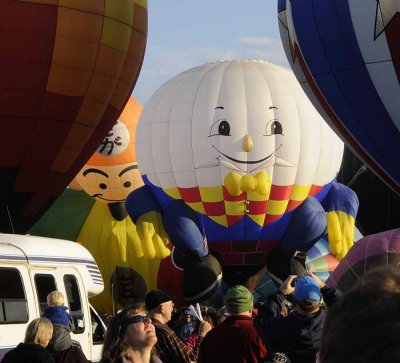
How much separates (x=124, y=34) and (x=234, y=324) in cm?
917

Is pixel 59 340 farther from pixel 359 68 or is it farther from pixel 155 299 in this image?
pixel 359 68

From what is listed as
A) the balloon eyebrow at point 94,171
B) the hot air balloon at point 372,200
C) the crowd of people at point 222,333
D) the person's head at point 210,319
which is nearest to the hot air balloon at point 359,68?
the person's head at point 210,319

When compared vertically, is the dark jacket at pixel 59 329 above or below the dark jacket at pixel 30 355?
below

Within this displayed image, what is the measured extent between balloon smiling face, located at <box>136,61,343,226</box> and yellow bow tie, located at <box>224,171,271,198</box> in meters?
0.01

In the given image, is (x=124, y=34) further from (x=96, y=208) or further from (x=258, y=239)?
(x=96, y=208)

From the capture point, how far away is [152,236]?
15953 millimetres

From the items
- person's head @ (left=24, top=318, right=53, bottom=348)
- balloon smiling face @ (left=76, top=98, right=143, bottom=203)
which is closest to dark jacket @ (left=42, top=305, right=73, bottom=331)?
person's head @ (left=24, top=318, right=53, bottom=348)

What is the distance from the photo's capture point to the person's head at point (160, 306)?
15.1 feet

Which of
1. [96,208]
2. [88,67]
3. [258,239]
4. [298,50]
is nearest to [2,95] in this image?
[88,67]

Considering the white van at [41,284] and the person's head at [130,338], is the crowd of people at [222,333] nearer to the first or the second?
the person's head at [130,338]

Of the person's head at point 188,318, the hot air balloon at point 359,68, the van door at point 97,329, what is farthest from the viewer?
the hot air balloon at point 359,68

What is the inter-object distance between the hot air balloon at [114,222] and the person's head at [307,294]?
12.9 meters

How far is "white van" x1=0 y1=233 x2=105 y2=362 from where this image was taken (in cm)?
765

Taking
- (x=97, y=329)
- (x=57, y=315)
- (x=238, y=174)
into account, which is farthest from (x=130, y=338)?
(x=238, y=174)
